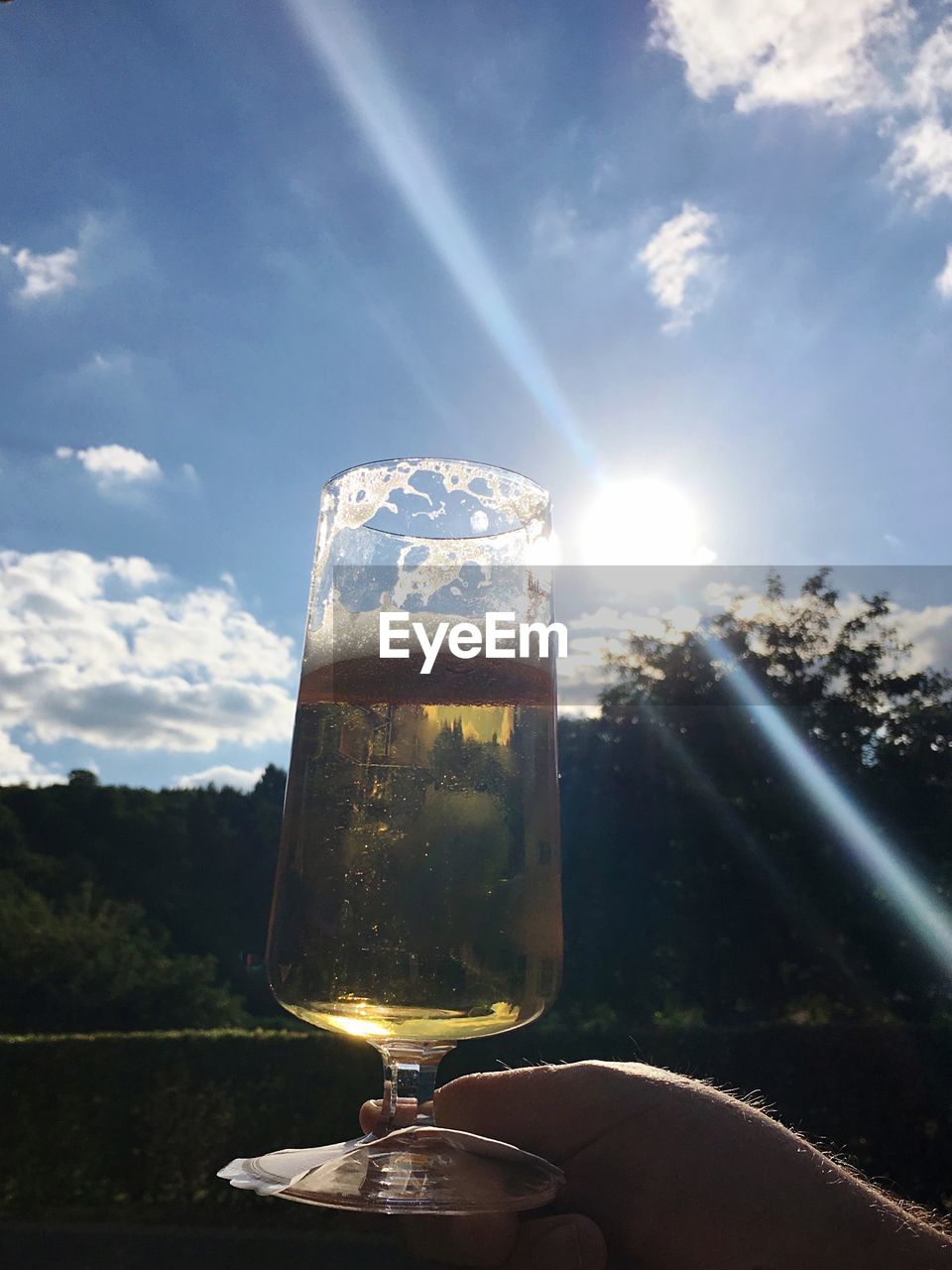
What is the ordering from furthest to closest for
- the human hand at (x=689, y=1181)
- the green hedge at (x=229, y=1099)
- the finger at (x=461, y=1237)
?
1. the green hedge at (x=229, y=1099)
2. the human hand at (x=689, y=1181)
3. the finger at (x=461, y=1237)

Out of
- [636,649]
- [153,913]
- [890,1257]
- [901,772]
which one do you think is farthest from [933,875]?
[153,913]

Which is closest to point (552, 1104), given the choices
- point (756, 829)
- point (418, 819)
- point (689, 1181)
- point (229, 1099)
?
point (689, 1181)

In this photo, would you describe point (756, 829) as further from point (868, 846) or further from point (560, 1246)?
point (560, 1246)

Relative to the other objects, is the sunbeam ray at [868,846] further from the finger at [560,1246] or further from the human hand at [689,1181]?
the finger at [560,1246]

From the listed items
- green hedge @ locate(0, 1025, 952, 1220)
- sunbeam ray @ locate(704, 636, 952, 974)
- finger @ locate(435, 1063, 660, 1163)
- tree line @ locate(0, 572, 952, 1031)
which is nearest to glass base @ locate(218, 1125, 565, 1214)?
finger @ locate(435, 1063, 660, 1163)

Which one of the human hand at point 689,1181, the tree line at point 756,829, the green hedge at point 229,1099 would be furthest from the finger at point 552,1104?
the tree line at point 756,829

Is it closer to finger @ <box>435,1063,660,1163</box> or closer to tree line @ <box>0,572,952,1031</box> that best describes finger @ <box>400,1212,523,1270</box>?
finger @ <box>435,1063,660,1163</box>
